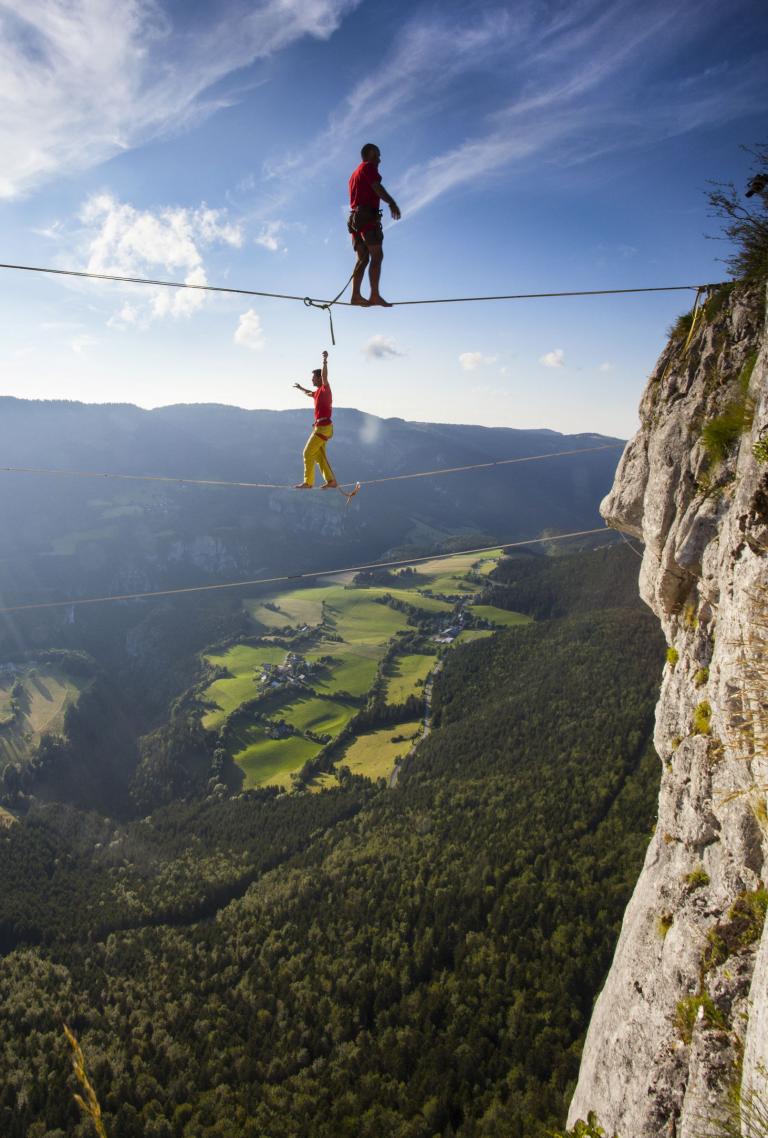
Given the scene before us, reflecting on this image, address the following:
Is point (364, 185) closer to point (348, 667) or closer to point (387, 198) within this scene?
point (387, 198)

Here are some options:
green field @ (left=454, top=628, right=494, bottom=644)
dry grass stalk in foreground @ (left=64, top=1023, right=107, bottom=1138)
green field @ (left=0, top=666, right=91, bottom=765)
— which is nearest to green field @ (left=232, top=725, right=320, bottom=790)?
green field @ (left=0, top=666, right=91, bottom=765)

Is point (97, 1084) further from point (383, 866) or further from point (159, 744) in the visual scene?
point (159, 744)

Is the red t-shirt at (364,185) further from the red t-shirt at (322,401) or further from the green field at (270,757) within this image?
the green field at (270,757)

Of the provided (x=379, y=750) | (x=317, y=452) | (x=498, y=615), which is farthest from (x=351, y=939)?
(x=498, y=615)

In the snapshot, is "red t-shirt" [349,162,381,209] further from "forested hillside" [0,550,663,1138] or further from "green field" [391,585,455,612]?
"green field" [391,585,455,612]

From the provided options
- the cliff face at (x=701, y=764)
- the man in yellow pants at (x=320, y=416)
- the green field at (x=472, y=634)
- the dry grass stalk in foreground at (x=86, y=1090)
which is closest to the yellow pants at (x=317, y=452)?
the man in yellow pants at (x=320, y=416)

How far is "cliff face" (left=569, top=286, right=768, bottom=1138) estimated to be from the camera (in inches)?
253

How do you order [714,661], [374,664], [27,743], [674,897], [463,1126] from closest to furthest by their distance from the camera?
[714,661], [674,897], [463,1126], [27,743], [374,664]

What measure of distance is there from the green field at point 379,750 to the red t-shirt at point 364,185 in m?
89.9

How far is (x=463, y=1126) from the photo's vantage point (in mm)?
37188

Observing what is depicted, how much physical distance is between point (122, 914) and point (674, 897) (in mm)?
75829

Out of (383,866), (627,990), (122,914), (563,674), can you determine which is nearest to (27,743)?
(122,914)

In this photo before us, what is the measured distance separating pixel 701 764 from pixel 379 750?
315 ft

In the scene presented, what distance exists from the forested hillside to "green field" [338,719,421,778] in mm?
5475
